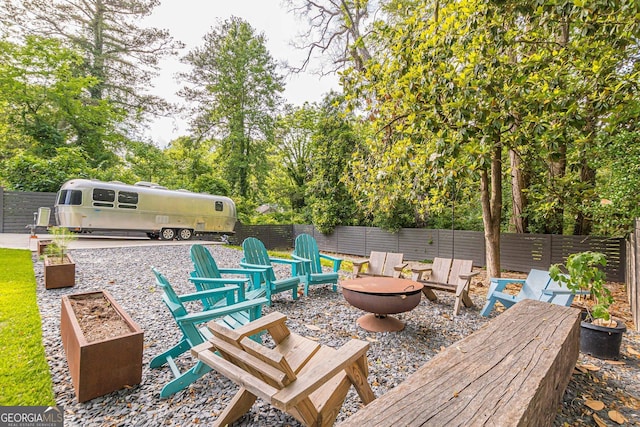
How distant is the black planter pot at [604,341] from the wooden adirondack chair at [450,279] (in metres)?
1.36

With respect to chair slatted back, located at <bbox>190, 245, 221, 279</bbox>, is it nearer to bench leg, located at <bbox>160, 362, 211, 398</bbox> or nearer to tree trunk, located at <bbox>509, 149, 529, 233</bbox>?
bench leg, located at <bbox>160, 362, 211, 398</bbox>

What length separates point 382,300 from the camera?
10.3ft

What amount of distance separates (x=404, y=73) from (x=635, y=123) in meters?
3.79

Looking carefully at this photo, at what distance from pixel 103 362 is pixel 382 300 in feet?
8.21

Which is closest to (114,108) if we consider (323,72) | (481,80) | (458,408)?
(323,72)

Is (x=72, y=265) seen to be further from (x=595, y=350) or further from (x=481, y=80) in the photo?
(x=595, y=350)

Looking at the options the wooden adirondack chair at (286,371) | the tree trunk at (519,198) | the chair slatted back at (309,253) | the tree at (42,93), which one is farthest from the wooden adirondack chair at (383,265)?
the tree at (42,93)

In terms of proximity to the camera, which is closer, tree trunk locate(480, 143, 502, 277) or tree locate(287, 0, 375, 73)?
tree trunk locate(480, 143, 502, 277)

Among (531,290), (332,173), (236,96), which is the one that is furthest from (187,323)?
(236,96)

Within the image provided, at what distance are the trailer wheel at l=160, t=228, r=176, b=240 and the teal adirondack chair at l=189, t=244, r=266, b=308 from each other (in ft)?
29.7

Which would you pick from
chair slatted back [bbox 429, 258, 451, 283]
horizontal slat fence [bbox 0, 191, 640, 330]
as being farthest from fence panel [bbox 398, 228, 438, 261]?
chair slatted back [bbox 429, 258, 451, 283]

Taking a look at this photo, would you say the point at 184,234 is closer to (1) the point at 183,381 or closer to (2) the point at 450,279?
(2) the point at 450,279

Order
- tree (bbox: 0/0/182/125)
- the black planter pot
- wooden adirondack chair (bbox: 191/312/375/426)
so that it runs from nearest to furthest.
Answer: wooden adirondack chair (bbox: 191/312/375/426)
the black planter pot
tree (bbox: 0/0/182/125)

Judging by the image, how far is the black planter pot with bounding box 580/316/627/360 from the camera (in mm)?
2832
